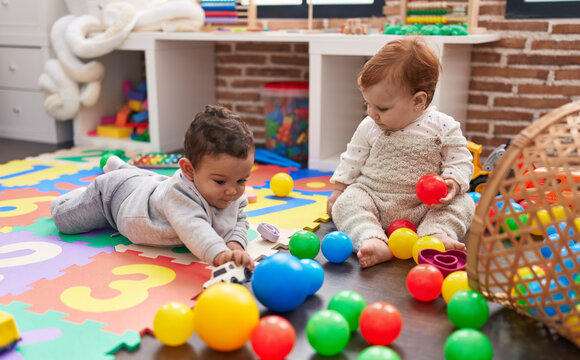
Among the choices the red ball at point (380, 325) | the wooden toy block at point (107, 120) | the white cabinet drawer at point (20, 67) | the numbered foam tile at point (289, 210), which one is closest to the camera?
the red ball at point (380, 325)

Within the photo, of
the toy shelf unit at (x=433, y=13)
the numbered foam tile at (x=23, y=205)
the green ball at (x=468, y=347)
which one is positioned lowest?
the numbered foam tile at (x=23, y=205)

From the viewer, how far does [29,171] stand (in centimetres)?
203

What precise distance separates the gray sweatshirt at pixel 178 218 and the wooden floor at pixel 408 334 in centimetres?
22

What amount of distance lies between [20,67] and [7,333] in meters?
2.05

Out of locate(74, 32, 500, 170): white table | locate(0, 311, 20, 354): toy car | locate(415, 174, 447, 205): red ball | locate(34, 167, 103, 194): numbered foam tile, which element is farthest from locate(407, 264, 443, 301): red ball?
locate(34, 167, 103, 194): numbered foam tile

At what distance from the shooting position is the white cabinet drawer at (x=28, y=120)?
258 cm

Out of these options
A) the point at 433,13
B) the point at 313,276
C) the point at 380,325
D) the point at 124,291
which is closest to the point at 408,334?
the point at 380,325

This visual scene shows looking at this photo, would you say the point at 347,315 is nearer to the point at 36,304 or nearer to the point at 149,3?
the point at 36,304

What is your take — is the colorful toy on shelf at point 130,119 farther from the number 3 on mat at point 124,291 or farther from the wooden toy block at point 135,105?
the number 3 on mat at point 124,291

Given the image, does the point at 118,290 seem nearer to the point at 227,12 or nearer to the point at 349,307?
the point at 349,307

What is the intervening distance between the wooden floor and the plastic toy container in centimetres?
112

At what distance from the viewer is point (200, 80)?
2.62 m

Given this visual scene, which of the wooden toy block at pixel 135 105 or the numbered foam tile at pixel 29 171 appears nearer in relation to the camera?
the numbered foam tile at pixel 29 171

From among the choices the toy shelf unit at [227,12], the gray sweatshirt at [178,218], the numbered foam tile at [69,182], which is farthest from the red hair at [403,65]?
the toy shelf unit at [227,12]
